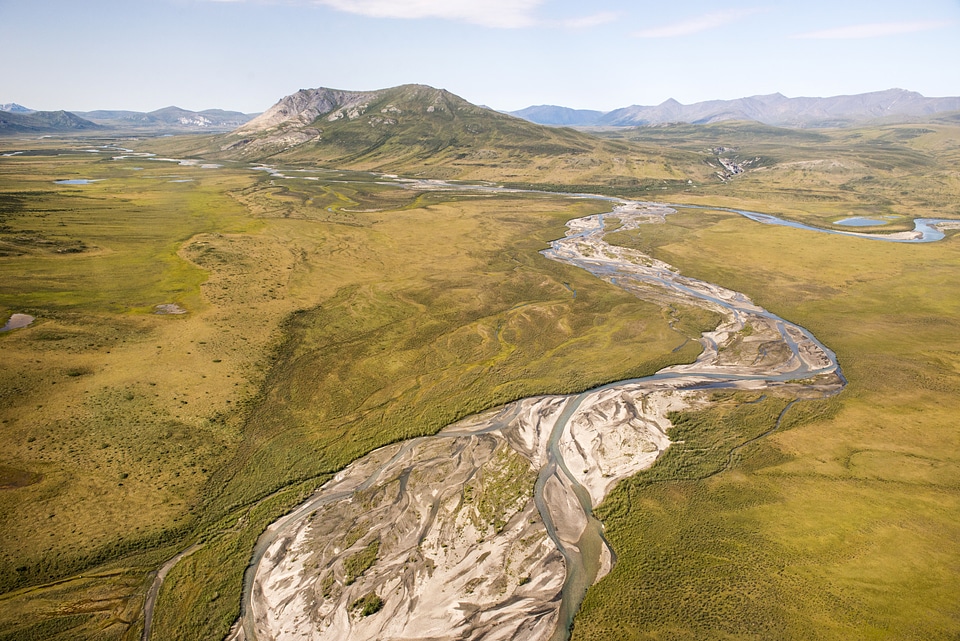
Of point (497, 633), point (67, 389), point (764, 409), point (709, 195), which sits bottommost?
point (497, 633)

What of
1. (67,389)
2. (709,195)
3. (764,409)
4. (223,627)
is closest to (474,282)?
(764,409)

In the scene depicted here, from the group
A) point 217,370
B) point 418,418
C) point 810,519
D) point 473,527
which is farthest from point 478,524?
point 217,370

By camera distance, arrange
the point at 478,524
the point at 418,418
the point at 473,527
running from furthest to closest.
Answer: the point at 418,418, the point at 478,524, the point at 473,527

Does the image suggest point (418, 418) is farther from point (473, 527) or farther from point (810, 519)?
point (810, 519)

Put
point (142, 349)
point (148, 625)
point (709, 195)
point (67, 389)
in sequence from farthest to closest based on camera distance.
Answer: point (709, 195) < point (142, 349) < point (67, 389) < point (148, 625)

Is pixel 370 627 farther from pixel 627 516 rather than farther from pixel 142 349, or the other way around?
pixel 142 349

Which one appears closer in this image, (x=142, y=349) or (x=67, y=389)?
(x=67, y=389)
